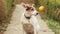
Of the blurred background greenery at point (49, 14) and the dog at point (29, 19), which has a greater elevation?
the blurred background greenery at point (49, 14)

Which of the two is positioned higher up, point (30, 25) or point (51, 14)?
point (51, 14)

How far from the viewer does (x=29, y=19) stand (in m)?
5.61

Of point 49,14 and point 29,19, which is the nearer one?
point 29,19

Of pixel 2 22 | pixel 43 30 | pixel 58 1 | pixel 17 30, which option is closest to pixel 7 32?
pixel 17 30

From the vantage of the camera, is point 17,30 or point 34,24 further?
point 17,30

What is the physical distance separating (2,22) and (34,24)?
443cm

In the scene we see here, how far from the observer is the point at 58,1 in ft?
36.1

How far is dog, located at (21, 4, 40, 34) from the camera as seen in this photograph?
5.38 m

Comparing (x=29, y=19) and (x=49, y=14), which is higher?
(x=49, y=14)

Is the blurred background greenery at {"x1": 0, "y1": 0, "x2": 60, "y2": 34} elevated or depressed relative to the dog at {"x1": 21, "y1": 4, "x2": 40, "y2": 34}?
elevated

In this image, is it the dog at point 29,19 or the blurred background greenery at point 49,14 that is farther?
the blurred background greenery at point 49,14

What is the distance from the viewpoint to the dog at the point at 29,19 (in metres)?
5.38

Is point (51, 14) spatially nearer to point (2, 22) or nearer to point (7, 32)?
point (2, 22)

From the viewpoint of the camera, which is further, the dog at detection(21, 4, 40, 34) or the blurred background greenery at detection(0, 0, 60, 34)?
the blurred background greenery at detection(0, 0, 60, 34)
